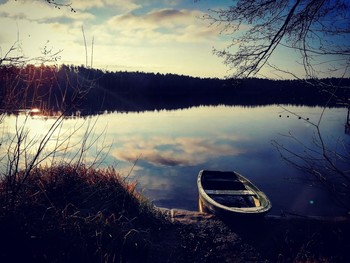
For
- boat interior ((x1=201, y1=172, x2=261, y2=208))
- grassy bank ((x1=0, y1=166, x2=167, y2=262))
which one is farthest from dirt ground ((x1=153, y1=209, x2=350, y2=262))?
boat interior ((x1=201, y1=172, x2=261, y2=208))

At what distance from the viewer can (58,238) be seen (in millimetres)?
4680

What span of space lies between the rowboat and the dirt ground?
314 mm

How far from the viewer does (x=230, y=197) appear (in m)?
10.7

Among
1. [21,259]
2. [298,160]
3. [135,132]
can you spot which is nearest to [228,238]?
[21,259]

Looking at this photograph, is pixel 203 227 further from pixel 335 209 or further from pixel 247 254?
pixel 335 209

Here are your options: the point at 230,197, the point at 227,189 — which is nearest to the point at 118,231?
the point at 230,197

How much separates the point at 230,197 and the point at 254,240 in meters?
3.72

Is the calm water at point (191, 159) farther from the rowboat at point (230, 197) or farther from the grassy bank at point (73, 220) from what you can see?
the rowboat at point (230, 197)

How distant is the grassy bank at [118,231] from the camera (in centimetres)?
459

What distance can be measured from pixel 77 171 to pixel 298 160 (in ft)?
52.9

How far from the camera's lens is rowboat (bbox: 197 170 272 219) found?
297 inches

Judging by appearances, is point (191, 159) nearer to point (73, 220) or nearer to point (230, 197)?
point (230, 197)

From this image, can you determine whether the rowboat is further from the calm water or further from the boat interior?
the calm water

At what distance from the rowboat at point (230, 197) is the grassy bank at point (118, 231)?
1.21ft
